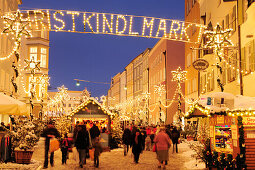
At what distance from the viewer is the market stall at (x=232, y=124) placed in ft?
42.3

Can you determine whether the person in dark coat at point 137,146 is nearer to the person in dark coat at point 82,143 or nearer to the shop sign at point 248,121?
the person in dark coat at point 82,143

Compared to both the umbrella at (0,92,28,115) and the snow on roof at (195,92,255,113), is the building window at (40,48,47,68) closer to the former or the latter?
the snow on roof at (195,92,255,113)

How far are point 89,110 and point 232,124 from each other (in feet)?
54.3

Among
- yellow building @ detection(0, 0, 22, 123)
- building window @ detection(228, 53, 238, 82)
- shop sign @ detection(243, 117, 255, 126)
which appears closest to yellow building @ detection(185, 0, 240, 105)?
building window @ detection(228, 53, 238, 82)

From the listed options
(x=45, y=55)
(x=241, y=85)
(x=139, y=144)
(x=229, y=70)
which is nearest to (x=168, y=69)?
(x=45, y=55)

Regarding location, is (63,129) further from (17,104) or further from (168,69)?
(168,69)

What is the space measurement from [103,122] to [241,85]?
10.2 m

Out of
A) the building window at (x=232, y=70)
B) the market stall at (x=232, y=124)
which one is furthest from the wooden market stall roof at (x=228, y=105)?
the building window at (x=232, y=70)

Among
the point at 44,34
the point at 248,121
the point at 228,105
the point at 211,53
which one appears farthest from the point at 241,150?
the point at 44,34

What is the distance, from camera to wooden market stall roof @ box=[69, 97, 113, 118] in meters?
28.9

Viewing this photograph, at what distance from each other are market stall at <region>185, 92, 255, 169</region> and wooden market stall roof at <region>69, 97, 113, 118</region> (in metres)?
13.2

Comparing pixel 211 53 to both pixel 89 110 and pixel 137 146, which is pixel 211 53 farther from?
pixel 137 146

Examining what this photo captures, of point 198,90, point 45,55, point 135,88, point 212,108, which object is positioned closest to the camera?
point 212,108

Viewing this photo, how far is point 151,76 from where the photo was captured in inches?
2891
